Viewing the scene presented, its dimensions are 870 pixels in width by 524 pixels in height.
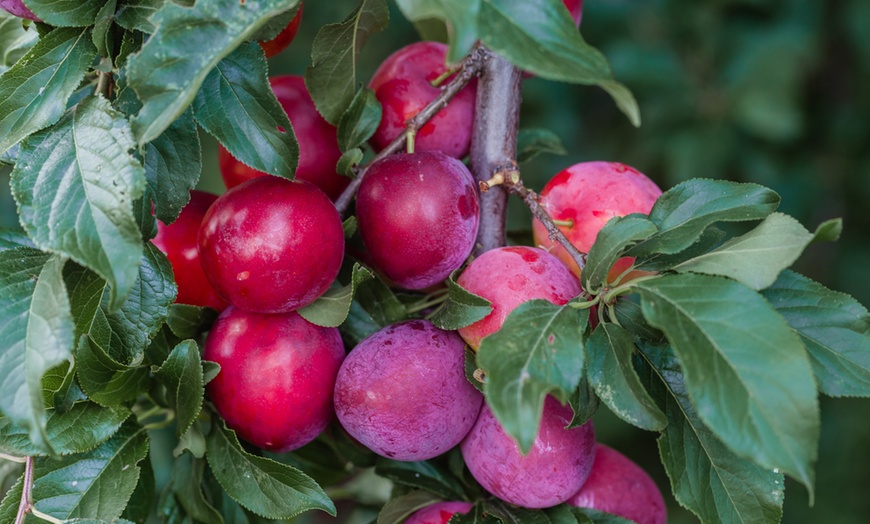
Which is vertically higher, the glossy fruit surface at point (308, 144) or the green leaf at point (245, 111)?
the green leaf at point (245, 111)

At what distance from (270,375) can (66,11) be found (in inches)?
12.2

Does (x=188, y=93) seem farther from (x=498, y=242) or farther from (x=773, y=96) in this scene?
(x=773, y=96)

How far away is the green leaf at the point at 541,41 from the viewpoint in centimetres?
43

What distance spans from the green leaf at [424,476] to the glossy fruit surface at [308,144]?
0.26m

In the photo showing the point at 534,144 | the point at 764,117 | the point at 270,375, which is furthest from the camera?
the point at 764,117

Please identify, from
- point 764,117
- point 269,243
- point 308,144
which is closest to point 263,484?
point 269,243

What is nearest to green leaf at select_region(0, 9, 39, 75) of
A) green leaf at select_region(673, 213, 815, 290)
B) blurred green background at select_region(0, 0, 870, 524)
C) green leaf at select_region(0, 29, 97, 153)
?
green leaf at select_region(0, 29, 97, 153)

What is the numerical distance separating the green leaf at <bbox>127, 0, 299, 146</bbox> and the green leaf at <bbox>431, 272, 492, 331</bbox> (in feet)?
0.80

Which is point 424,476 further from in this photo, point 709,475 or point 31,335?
point 31,335

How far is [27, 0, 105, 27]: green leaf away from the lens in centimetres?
54

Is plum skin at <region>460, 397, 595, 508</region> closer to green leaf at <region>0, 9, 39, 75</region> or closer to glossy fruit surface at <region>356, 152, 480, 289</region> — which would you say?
glossy fruit surface at <region>356, 152, 480, 289</region>

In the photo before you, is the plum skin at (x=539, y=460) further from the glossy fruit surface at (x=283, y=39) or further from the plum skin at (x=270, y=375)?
the glossy fruit surface at (x=283, y=39)

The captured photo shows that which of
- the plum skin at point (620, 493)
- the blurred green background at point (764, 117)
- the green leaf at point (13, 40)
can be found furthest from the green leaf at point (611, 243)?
the blurred green background at point (764, 117)

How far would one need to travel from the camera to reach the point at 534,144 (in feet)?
2.71
